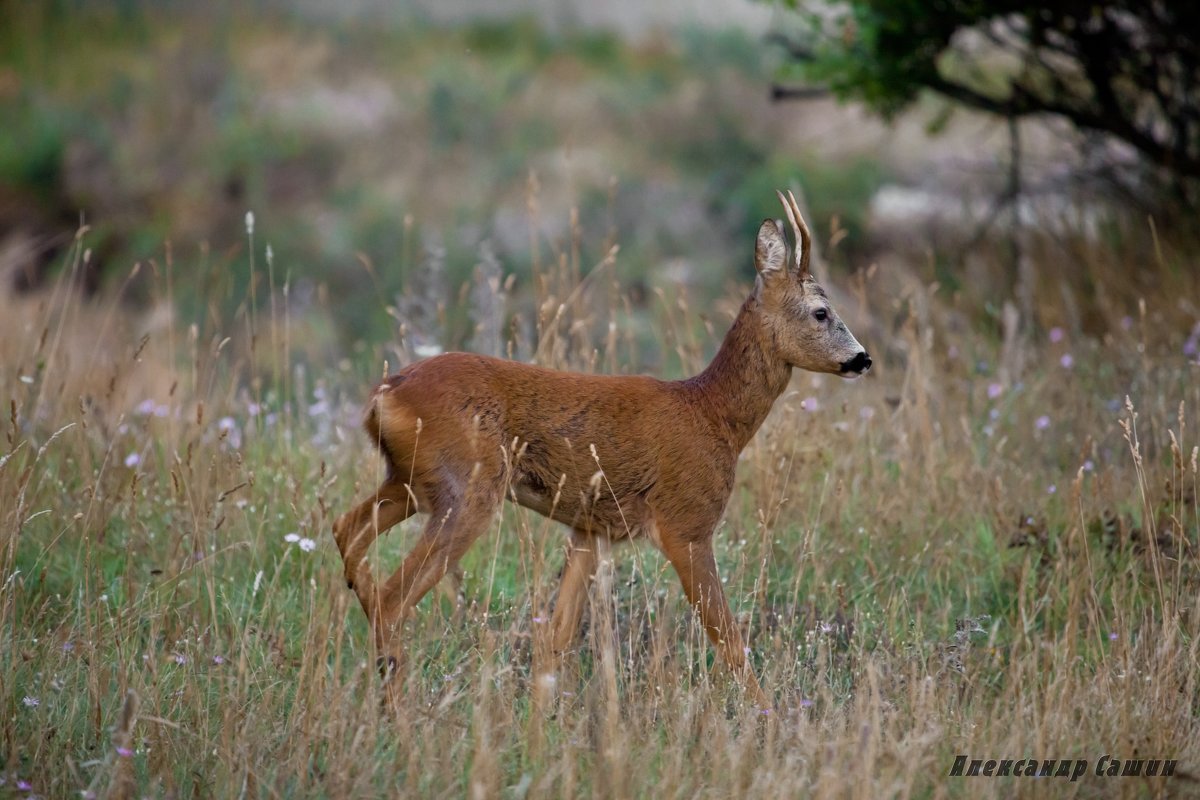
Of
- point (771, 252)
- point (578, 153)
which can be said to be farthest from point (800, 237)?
point (578, 153)

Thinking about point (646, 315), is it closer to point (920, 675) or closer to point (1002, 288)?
point (1002, 288)

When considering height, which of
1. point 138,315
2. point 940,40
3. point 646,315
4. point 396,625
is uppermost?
point 940,40

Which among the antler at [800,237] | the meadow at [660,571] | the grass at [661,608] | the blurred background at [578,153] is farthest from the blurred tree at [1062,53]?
the antler at [800,237]

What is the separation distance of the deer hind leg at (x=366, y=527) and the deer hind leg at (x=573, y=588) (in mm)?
673

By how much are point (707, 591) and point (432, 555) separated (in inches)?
40.7

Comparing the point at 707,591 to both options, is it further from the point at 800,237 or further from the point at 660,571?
the point at 800,237

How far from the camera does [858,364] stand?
5.31 metres

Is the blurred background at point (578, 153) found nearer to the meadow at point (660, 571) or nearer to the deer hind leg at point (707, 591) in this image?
the meadow at point (660, 571)

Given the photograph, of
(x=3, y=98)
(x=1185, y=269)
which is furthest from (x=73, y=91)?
(x=1185, y=269)

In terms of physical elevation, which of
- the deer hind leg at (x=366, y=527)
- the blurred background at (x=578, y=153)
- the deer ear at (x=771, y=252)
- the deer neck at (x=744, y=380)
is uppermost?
the deer ear at (x=771, y=252)

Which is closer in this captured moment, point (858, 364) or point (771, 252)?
point (858, 364)

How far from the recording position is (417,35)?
22516 millimetres

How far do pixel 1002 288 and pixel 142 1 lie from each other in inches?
671

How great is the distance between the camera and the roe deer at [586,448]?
4.79m
